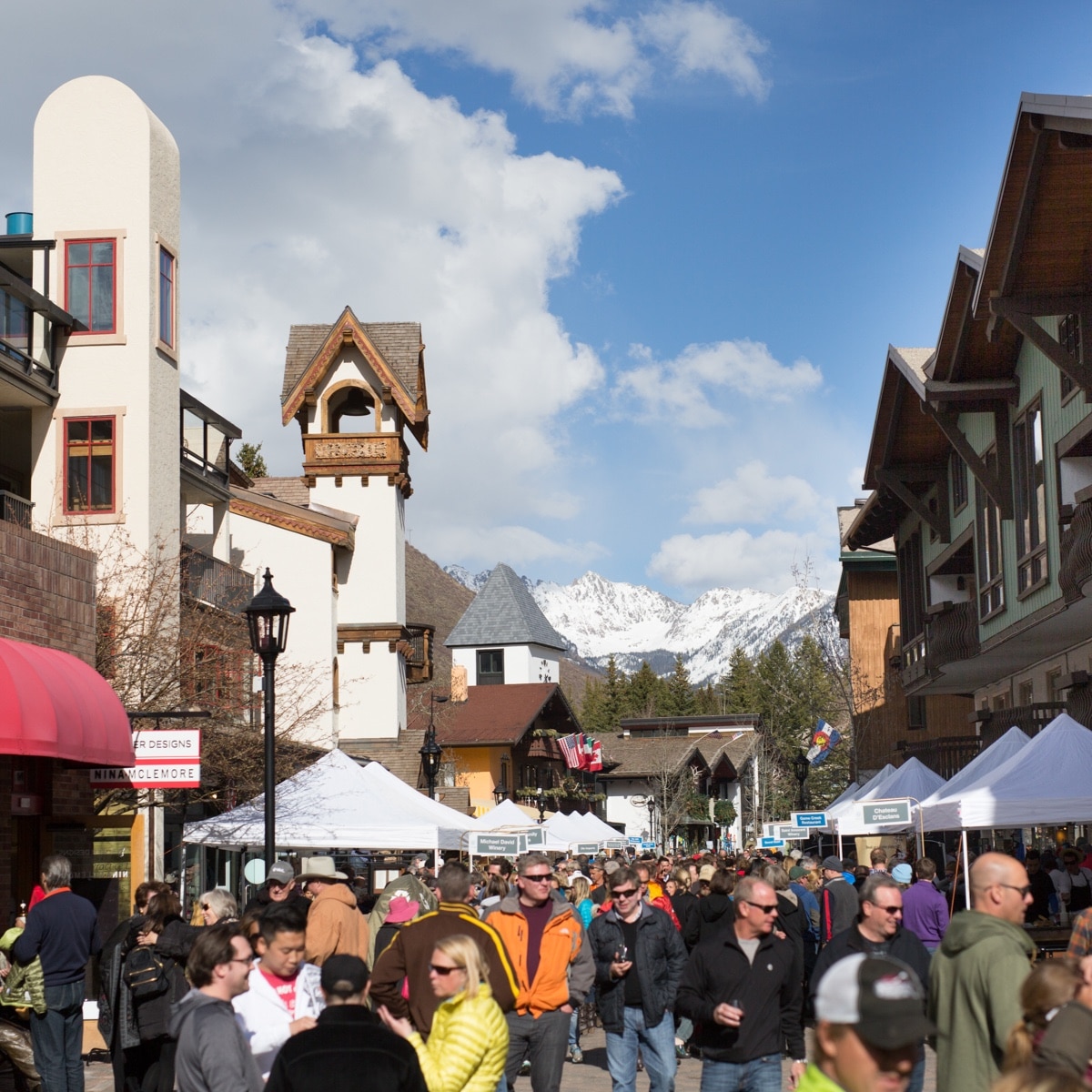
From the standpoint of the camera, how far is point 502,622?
9800cm

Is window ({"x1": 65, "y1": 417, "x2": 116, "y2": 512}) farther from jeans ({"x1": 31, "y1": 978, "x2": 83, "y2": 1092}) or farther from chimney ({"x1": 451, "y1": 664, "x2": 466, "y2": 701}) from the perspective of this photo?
chimney ({"x1": 451, "y1": 664, "x2": 466, "y2": 701})

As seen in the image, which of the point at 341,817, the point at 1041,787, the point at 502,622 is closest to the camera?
the point at 1041,787

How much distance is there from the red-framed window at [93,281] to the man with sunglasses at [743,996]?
912 inches

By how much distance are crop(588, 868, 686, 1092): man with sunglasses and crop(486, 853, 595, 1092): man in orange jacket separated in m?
0.60

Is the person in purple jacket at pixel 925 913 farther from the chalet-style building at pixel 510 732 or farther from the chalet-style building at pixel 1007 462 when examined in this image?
the chalet-style building at pixel 510 732

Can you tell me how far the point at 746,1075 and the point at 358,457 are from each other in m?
47.4

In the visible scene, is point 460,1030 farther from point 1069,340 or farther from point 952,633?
point 952,633

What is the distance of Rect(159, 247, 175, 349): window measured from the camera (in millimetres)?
30344

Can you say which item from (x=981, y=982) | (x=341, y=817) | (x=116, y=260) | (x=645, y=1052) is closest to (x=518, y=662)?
(x=116, y=260)

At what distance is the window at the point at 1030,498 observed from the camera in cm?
2809

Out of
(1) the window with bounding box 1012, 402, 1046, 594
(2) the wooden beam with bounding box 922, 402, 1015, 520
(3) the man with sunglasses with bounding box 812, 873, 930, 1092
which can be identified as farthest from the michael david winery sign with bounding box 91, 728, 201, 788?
(2) the wooden beam with bounding box 922, 402, 1015, 520

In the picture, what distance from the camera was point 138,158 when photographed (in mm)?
→ 29266

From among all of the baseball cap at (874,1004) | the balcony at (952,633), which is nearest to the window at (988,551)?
the balcony at (952,633)

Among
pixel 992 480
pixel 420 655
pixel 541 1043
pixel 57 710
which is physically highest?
pixel 992 480
